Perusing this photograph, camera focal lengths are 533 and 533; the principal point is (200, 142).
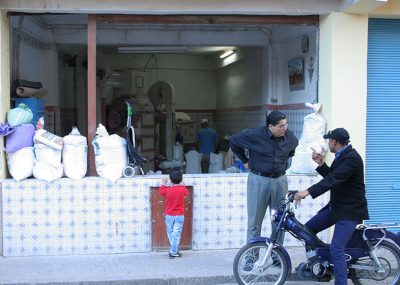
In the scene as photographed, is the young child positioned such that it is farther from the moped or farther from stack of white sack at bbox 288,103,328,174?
stack of white sack at bbox 288,103,328,174

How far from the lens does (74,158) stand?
6801 millimetres

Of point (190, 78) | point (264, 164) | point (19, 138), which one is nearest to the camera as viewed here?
point (264, 164)

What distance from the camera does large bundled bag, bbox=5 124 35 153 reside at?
6.64 m

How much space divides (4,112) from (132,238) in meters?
2.28

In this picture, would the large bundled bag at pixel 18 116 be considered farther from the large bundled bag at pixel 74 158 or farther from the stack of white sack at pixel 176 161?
the stack of white sack at pixel 176 161

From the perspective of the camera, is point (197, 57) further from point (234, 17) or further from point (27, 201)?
point (27, 201)

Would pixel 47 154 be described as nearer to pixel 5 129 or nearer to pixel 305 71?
pixel 5 129

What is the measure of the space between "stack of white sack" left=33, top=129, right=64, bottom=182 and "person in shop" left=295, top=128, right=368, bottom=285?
317 cm

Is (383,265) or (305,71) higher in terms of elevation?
(305,71)

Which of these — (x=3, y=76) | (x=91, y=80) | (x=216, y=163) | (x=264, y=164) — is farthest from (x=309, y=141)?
(x=3, y=76)

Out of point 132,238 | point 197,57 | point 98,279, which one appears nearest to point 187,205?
point 132,238

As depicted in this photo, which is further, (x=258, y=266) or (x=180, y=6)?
(x=180, y=6)

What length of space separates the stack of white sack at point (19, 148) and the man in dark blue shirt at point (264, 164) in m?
2.64

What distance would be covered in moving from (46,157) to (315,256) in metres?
3.50
